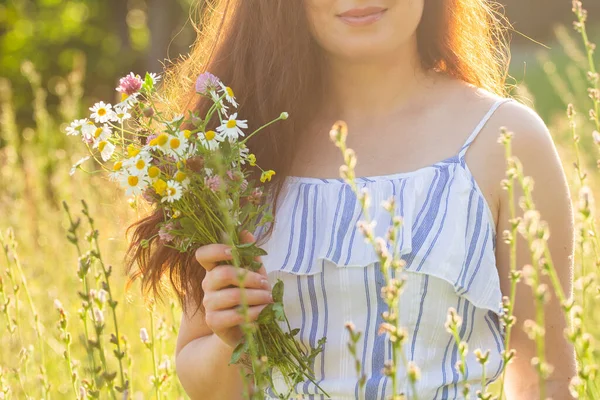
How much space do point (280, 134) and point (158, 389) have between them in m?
0.70

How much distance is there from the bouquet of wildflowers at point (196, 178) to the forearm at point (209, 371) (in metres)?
0.30

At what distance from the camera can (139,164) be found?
1392 mm

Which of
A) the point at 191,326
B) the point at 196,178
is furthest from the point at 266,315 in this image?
the point at 191,326

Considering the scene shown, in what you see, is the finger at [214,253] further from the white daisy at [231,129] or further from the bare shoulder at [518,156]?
the bare shoulder at [518,156]

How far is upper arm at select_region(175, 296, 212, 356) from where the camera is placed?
2016 mm

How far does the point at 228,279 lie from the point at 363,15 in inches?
25.5

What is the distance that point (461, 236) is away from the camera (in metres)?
1.73

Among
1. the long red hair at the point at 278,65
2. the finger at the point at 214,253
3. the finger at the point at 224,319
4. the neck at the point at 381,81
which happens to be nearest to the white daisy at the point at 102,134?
the finger at the point at 214,253

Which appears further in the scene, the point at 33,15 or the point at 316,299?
the point at 33,15

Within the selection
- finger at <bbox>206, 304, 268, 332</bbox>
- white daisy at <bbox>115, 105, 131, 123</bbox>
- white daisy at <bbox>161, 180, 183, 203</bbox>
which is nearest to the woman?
finger at <bbox>206, 304, 268, 332</bbox>

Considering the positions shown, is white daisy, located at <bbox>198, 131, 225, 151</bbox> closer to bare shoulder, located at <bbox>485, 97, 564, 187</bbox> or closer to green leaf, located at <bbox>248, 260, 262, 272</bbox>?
green leaf, located at <bbox>248, 260, 262, 272</bbox>

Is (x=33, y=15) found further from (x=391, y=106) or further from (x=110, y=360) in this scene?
(x=391, y=106)

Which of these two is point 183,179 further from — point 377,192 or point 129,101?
point 377,192

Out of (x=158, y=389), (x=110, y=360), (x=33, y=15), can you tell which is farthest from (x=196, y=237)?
(x=33, y=15)
